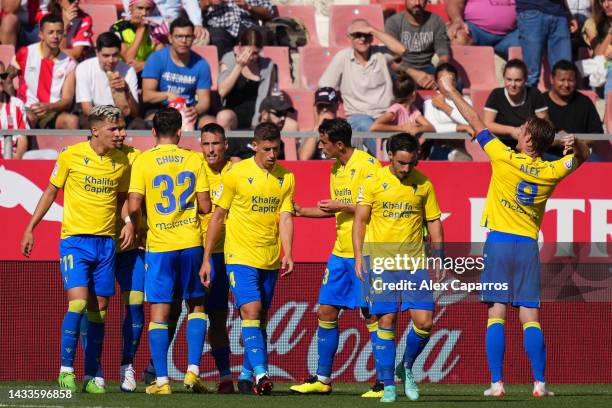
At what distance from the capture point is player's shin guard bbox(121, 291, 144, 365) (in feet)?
35.6

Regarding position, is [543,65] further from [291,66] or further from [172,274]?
[172,274]

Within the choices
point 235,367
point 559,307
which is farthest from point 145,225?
point 559,307

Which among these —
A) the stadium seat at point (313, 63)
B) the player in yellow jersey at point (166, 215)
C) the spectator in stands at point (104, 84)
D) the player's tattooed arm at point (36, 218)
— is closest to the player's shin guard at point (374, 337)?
the player in yellow jersey at point (166, 215)

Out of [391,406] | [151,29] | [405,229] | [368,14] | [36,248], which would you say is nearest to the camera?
[391,406]

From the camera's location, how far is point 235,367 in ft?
42.8

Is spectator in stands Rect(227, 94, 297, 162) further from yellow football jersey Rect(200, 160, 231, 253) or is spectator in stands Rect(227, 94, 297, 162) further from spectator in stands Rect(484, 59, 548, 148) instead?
yellow football jersey Rect(200, 160, 231, 253)

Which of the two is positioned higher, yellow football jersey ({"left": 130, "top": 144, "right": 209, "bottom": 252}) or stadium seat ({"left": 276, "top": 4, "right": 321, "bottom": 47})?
stadium seat ({"left": 276, "top": 4, "right": 321, "bottom": 47})

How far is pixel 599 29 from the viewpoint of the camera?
16.5m

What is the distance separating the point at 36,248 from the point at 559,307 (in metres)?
5.40

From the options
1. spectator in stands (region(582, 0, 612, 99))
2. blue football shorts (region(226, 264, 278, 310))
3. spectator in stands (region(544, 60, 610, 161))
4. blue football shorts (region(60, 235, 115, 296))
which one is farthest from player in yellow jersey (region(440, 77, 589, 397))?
spectator in stands (region(582, 0, 612, 99))

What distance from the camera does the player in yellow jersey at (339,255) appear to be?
1092 cm

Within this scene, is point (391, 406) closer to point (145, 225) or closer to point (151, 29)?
point (145, 225)

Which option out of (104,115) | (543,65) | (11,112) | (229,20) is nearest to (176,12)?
(229,20)

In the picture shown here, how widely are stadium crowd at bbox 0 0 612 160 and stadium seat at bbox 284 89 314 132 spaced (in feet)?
0.04
